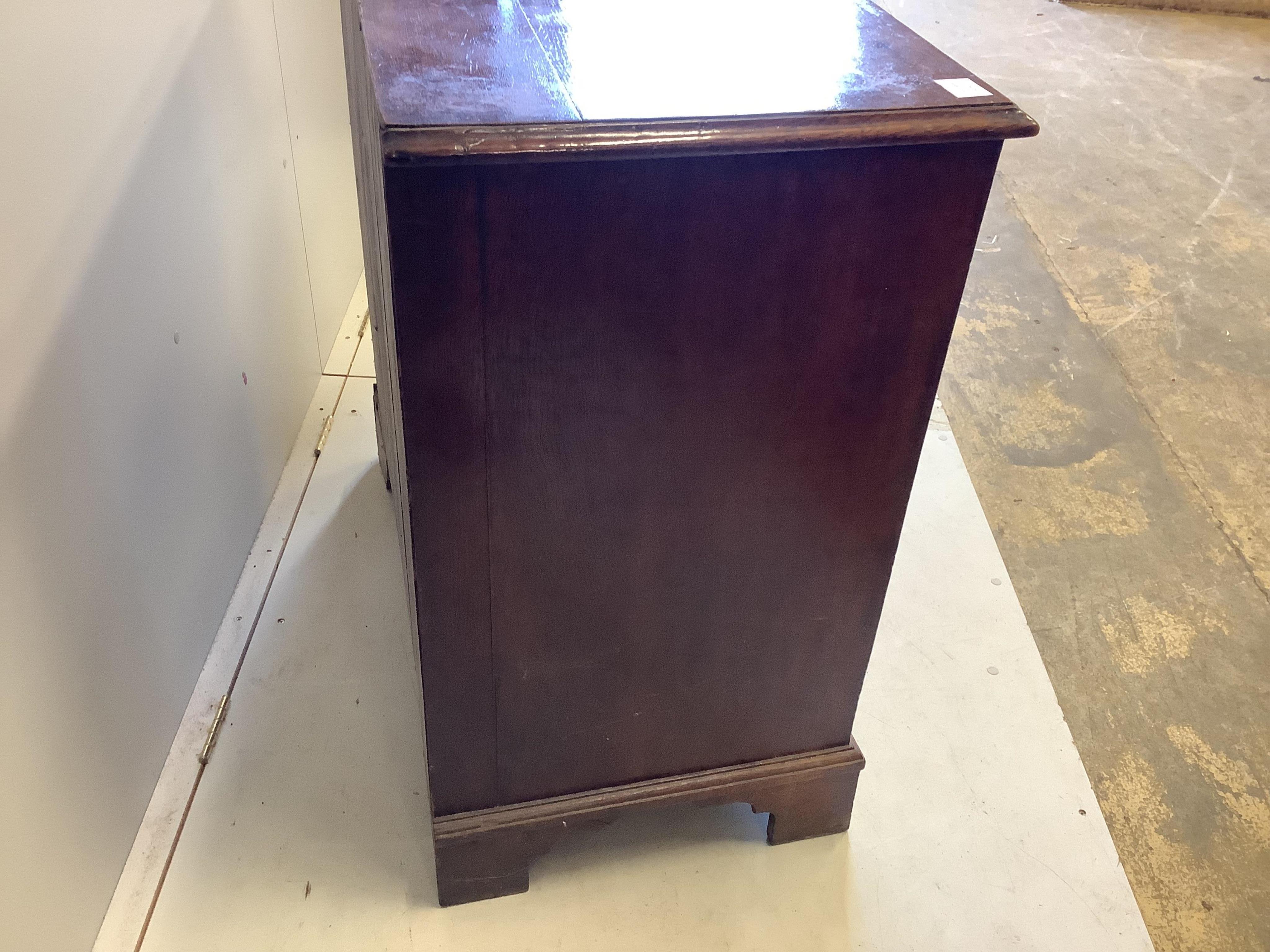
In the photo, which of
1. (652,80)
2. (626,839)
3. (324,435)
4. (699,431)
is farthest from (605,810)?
(324,435)

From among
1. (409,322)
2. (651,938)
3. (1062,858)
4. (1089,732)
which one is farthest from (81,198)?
(1089,732)

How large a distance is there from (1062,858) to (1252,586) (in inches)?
31.9

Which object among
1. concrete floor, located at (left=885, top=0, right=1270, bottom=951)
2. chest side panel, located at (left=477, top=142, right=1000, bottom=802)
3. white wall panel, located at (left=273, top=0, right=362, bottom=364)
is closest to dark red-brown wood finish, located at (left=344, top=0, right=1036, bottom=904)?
chest side panel, located at (left=477, top=142, right=1000, bottom=802)

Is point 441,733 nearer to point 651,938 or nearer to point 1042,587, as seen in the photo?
point 651,938

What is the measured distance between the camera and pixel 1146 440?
6.98 ft

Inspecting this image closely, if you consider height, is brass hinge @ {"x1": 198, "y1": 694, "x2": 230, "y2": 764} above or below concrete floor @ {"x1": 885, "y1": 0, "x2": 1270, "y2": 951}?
above

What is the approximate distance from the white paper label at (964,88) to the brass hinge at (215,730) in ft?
3.84

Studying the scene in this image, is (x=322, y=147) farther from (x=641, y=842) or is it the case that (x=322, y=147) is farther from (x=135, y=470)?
(x=641, y=842)

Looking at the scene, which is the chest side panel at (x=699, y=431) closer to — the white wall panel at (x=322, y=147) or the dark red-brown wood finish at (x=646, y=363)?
the dark red-brown wood finish at (x=646, y=363)

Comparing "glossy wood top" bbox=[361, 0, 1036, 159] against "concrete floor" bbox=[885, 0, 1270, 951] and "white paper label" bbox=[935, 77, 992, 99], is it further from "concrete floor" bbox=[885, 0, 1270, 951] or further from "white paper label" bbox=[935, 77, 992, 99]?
"concrete floor" bbox=[885, 0, 1270, 951]

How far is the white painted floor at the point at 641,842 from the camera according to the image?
117 centimetres

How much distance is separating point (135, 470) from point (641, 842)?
0.76 metres

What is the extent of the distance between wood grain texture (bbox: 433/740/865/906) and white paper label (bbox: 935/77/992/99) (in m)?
0.75

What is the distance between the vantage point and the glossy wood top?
28.2 inches
